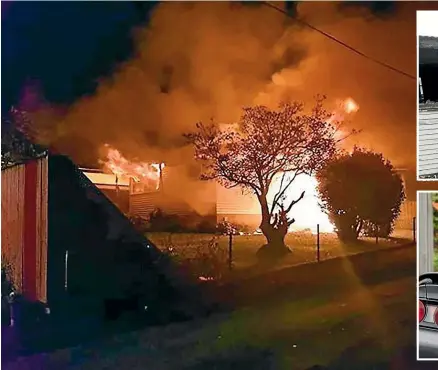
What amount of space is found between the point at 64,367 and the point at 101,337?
178 mm

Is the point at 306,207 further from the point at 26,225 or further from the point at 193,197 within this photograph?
the point at 26,225

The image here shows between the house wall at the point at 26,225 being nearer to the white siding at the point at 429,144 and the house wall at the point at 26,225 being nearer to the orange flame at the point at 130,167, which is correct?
the orange flame at the point at 130,167

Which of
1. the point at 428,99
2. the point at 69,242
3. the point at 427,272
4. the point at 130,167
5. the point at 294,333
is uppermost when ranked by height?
the point at 428,99

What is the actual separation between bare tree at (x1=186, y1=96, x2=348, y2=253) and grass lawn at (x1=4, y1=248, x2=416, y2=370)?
325 mm

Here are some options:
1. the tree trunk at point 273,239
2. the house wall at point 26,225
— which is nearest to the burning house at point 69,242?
A: the house wall at point 26,225

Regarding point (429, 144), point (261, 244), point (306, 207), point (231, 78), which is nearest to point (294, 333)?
point (261, 244)

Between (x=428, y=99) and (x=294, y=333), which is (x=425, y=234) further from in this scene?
(x=294, y=333)

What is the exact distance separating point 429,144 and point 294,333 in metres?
0.87

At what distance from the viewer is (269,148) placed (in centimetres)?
267

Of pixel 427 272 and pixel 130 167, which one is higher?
pixel 130 167

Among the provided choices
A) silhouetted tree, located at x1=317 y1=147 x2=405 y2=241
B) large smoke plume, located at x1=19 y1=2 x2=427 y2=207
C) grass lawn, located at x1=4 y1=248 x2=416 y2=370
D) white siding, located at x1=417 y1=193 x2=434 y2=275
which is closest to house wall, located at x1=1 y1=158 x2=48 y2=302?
large smoke plume, located at x1=19 y1=2 x2=427 y2=207

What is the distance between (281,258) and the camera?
8.66 ft

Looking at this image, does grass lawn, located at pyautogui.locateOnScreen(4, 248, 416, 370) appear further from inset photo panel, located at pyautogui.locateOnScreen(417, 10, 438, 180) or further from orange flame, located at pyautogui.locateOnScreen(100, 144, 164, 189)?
orange flame, located at pyautogui.locateOnScreen(100, 144, 164, 189)

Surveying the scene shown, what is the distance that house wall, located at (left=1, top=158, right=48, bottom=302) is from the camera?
104 inches
